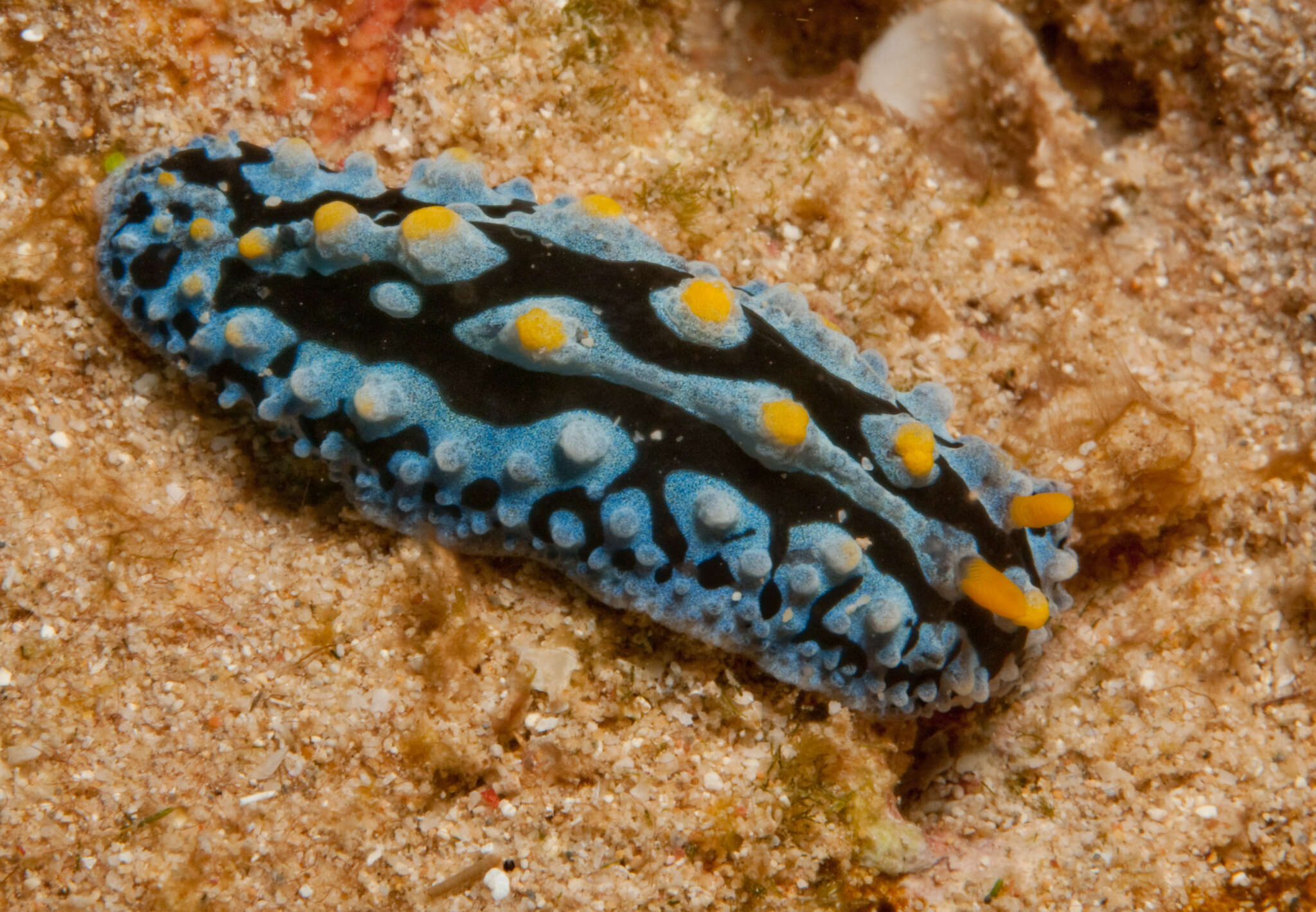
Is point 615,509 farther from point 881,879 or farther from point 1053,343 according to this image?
point 1053,343

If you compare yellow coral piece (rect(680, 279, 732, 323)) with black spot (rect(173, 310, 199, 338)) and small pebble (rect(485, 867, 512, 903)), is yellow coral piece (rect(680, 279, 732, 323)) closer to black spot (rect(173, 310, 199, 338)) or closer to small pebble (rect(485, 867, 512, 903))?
black spot (rect(173, 310, 199, 338))

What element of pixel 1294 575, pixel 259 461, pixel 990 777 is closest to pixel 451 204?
pixel 259 461

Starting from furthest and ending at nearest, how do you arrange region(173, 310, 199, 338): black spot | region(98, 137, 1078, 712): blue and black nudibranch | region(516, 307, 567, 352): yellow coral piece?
region(173, 310, 199, 338): black spot < region(98, 137, 1078, 712): blue and black nudibranch < region(516, 307, 567, 352): yellow coral piece

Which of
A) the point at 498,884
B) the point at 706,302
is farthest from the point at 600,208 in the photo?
the point at 498,884

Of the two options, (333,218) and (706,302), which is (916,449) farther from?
(333,218)

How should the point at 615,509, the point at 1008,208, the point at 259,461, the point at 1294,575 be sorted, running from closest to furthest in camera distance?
the point at 615,509 → the point at 259,461 → the point at 1294,575 → the point at 1008,208

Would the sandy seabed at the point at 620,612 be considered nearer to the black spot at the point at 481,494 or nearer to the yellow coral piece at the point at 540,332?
the black spot at the point at 481,494

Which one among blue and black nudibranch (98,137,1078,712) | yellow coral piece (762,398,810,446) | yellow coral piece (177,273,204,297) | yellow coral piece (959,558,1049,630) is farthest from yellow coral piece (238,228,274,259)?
yellow coral piece (959,558,1049,630)
